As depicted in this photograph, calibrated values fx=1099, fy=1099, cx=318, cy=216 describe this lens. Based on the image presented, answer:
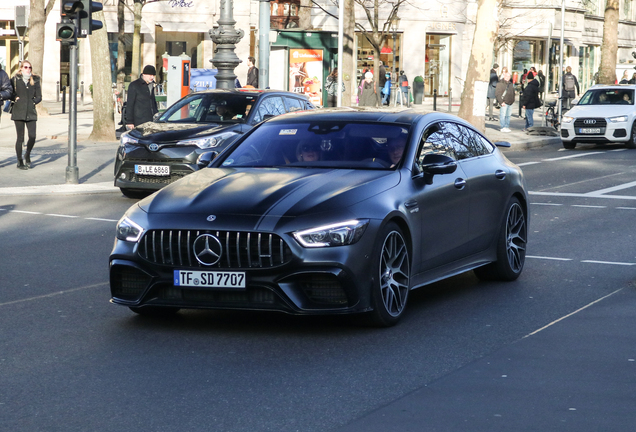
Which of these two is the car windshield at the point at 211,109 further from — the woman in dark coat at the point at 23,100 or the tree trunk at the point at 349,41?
the tree trunk at the point at 349,41

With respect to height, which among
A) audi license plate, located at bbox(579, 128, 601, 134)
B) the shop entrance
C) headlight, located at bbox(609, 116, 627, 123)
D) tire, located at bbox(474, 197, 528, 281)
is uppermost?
the shop entrance

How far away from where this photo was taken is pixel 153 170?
15.3 meters

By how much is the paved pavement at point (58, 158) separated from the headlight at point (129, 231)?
380 inches

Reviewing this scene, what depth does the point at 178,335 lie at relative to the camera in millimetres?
6973

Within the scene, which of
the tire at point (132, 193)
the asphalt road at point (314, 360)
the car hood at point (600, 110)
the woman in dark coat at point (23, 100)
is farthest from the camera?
the car hood at point (600, 110)

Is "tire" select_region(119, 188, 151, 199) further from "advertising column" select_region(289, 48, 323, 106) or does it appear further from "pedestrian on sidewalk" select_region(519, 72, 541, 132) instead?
"advertising column" select_region(289, 48, 323, 106)

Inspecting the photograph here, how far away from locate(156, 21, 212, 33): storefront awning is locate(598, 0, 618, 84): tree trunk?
20.2m

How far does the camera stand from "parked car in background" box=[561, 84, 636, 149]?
28.4 metres

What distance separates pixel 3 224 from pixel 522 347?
26.4ft

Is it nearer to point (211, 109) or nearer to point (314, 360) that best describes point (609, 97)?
point (211, 109)

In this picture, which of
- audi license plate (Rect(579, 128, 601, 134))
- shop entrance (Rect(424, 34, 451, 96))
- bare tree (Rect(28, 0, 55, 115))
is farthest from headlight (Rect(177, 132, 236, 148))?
shop entrance (Rect(424, 34, 451, 96))

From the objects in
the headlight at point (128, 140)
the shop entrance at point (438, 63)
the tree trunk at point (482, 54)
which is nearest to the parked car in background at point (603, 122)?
the tree trunk at point (482, 54)

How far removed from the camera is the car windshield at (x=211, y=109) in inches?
639

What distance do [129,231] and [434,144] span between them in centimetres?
250
